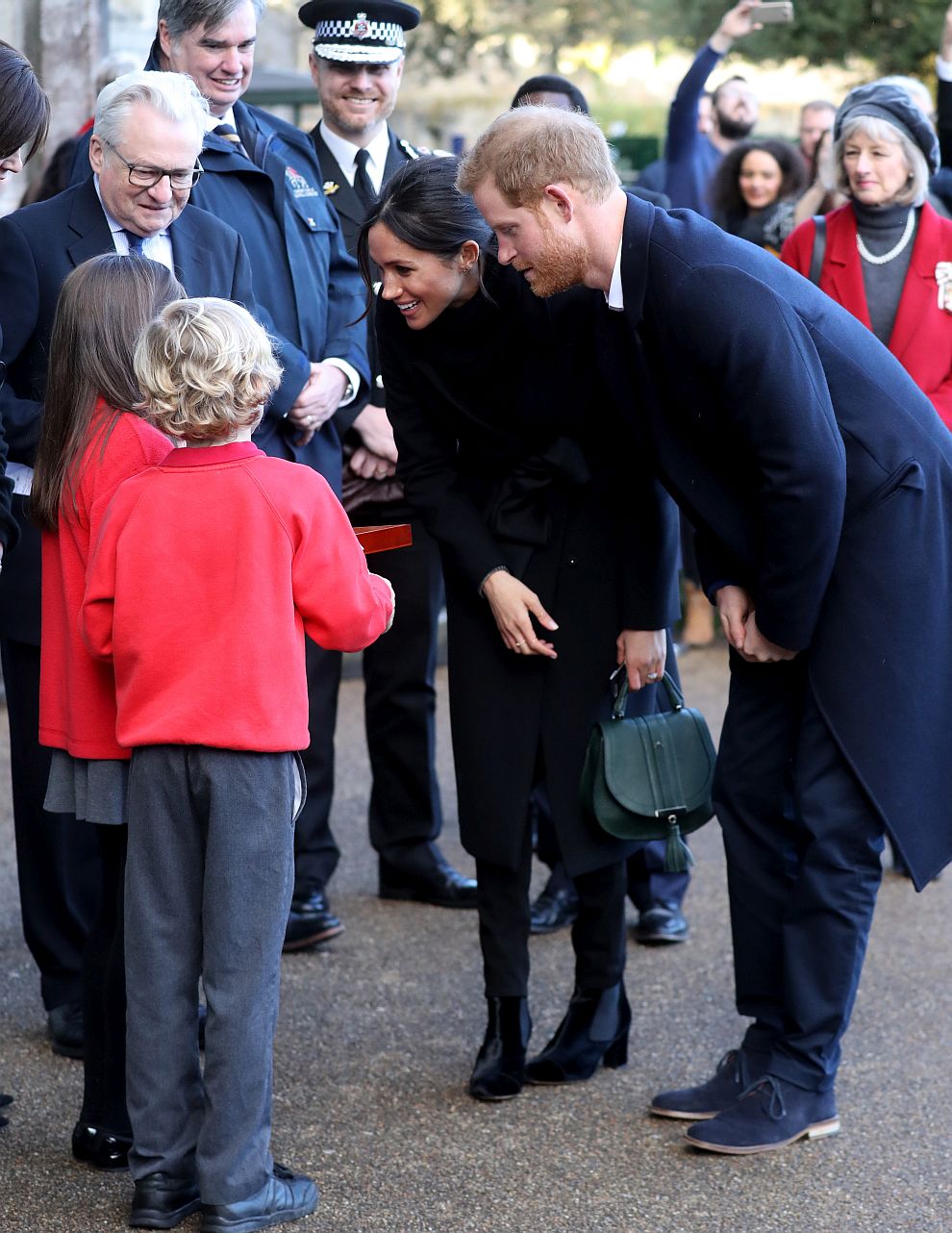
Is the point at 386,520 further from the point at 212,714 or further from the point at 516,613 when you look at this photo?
the point at 212,714

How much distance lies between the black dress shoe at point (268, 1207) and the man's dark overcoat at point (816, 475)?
4.17 feet

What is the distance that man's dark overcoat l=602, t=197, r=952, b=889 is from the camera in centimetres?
281

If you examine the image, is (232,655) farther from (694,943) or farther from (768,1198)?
(694,943)

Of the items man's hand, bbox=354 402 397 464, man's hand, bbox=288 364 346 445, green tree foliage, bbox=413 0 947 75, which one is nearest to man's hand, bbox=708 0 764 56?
man's hand, bbox=354 402 397 464

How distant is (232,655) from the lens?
2670 mm

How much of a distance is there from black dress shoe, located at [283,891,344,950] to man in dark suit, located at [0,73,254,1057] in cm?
69

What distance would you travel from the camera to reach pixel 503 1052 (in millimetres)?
3383

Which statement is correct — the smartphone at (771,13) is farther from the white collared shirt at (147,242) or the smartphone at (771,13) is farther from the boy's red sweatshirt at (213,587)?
the boy's red sweatshirt at (213,587)

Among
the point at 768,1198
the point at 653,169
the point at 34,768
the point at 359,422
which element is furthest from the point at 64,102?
the point at 768,1198

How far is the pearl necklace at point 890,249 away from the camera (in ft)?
15.4

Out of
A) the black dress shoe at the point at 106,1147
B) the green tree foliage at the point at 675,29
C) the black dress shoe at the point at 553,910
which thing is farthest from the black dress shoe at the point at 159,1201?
the green tree foliage at the point at 675,29

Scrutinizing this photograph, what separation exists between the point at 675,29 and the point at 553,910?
59.9 feet

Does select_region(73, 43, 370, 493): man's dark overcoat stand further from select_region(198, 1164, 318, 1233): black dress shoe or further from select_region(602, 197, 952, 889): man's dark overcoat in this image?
select_region(198, 1164, 318, 1233): black dress shoe

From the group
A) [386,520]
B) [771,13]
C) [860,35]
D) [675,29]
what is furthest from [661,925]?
[675,29]
